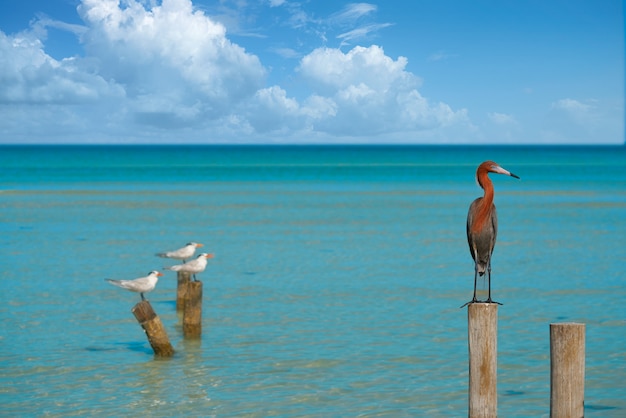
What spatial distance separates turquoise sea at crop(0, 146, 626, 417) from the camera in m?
11.7

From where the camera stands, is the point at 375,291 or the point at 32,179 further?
the point at 32,179

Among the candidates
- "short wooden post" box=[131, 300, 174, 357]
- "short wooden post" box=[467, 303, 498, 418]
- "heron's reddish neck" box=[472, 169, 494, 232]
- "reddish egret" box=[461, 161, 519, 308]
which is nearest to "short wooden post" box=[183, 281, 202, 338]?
"short wooden post" box=[131, 300, 174, 357]

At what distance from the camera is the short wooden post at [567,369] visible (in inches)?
288

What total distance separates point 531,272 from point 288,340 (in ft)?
27.2

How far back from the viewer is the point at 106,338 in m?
14.7

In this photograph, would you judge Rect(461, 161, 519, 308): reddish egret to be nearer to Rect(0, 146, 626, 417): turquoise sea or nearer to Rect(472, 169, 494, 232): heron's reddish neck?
Rect(472, 169, 494, 232): heron's reddish neck

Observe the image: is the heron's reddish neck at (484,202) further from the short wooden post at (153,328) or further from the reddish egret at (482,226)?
the short wooden post at (153,328)

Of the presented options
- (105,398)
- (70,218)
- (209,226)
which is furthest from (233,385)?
(70,218)

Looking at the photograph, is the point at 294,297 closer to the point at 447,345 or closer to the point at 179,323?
the point at 179,323

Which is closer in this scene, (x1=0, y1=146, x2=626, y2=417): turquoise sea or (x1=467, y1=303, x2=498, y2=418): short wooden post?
(x1=467, y1=303, x2=498, y2=418): short wooden post

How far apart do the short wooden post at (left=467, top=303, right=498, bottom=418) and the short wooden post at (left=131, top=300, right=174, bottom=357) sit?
589 cm

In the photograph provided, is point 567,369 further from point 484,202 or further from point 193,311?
point 193,311

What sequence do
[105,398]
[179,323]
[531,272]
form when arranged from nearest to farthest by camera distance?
1. [105,398]
2. [179,323]
3. [531,272]

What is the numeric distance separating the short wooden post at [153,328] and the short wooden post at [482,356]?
589 centimetres
